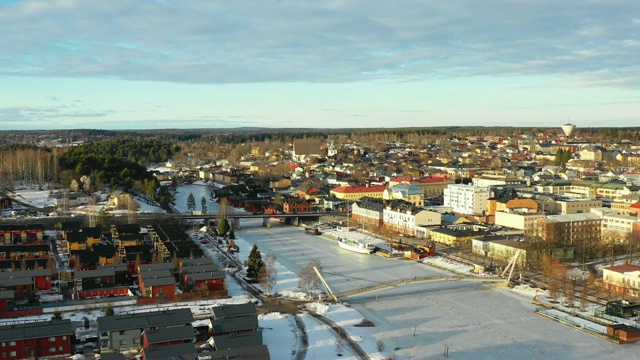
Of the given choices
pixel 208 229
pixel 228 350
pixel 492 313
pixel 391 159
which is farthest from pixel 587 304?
pixel 391 159

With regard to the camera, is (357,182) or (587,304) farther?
(357,182)

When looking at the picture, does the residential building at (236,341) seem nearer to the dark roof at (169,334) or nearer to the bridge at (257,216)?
the dark roof at (169,334)

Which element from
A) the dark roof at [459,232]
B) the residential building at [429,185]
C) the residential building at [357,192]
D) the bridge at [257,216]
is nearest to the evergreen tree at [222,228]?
the bridge at [257,216]

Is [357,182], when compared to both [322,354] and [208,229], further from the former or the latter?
[322,354]

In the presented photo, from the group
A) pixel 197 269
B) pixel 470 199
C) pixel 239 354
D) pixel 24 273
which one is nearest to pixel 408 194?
pixel 470 199

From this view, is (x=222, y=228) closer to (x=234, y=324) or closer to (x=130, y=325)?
(x=234, y=324)

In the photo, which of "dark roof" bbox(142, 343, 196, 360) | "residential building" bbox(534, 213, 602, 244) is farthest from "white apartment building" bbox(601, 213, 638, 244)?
Answer: "dark roof" bbox(142, 343, 196, 360)
